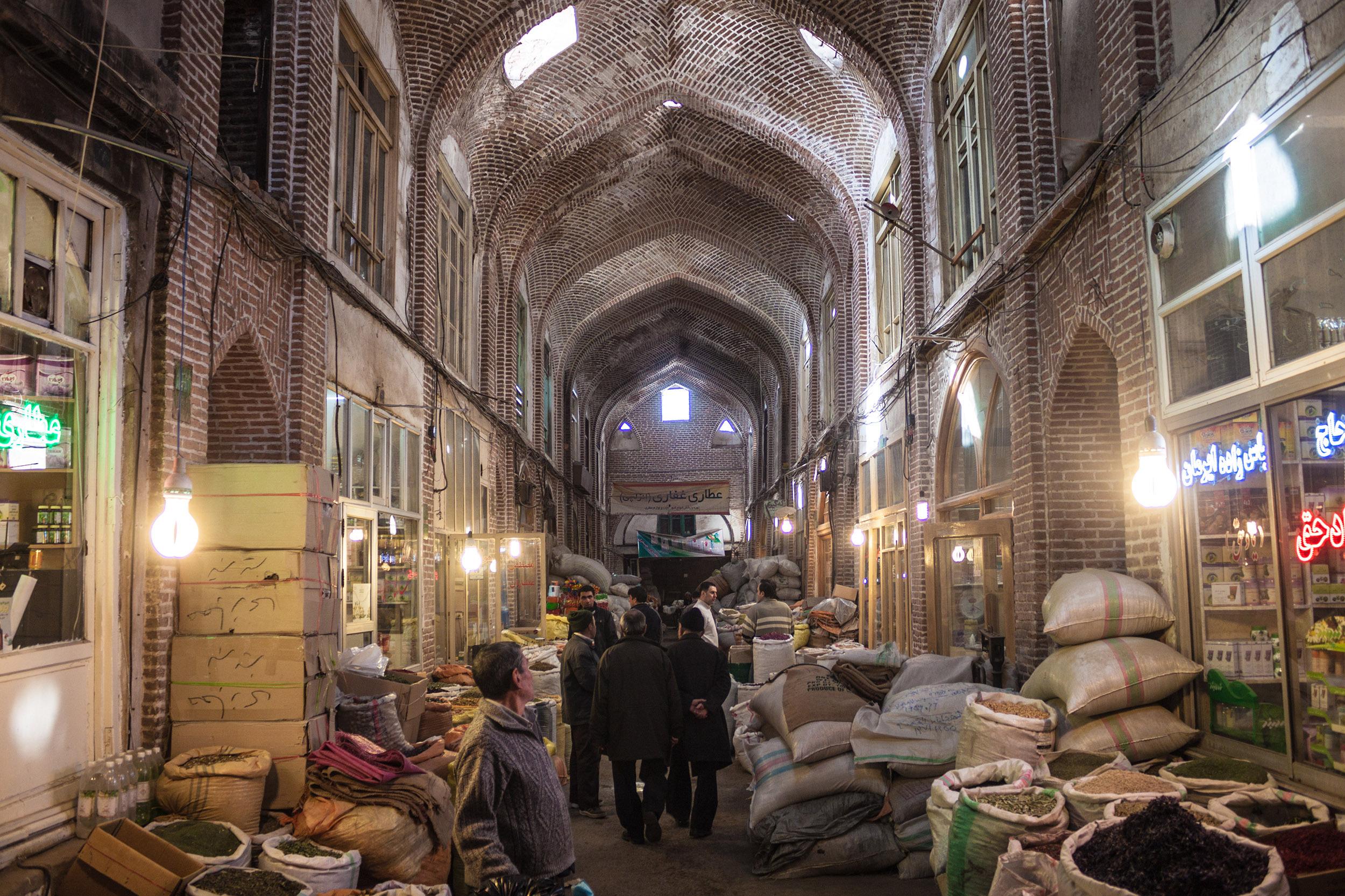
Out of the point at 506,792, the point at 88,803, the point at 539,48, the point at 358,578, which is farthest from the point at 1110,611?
the point at 539,48

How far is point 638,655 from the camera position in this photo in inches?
255

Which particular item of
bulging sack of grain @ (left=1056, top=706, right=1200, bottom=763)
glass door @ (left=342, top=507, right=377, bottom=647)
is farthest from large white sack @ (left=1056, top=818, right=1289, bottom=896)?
glass door @ (left=342, top=507, right=377, bottom=647)

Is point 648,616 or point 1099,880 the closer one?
point 1099,880

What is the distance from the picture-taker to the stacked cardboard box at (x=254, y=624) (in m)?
5.49

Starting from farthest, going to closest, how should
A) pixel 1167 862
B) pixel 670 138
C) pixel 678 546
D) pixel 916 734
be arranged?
pixel 678 546, pixel 670 138, pixel 916 734, pixel 1167 862

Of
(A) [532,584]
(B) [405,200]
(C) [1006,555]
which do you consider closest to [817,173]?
Answer: (B) [405,200]

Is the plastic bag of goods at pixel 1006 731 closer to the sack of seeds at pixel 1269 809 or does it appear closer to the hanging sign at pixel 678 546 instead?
the sack of seeds at pixel 1269 809

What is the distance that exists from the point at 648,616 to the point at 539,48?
9692mm

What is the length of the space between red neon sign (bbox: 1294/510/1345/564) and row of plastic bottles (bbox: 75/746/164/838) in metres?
5.63

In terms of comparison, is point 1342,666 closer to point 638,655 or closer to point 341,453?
point 638,655

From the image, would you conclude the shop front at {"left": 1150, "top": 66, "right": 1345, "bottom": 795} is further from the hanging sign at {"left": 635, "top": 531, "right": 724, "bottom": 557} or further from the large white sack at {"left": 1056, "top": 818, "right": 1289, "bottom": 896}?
the hanging sign at {"left": 635, "top": 531, "right": 724, "bottom": 557}

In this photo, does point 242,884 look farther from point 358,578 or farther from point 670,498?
point 670,498

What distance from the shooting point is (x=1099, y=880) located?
349 centimetres

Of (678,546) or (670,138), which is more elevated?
(670,138)
